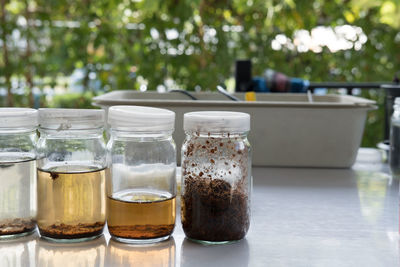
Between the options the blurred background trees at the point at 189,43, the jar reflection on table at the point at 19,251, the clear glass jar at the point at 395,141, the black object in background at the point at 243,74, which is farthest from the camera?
the blurred background trees at the point at 189,43

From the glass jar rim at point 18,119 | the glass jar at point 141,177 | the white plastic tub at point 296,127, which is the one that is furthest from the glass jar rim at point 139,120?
the white plastic tub at point 296,127

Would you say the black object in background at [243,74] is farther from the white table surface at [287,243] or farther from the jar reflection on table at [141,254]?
the jar reflection on table at [141,254]

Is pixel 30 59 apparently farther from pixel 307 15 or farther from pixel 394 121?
pixel 394 121

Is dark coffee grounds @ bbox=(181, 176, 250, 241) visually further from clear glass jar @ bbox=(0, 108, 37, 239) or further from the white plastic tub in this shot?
the white plastic tub

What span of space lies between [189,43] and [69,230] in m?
1.97

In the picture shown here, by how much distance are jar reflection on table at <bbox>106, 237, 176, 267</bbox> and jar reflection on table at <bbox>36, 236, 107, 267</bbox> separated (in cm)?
1

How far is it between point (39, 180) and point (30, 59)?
2244mm

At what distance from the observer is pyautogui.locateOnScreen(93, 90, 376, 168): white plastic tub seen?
1.09m

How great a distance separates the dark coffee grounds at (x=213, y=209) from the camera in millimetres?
641

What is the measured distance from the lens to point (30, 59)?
2.73 metres

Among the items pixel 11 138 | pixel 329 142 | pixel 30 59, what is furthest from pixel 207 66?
pixel 11 138

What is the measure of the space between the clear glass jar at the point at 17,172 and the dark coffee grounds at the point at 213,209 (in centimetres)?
19

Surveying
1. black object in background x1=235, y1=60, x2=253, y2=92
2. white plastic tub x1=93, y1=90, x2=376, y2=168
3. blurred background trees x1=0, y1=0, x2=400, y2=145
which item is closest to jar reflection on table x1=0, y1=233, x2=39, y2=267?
white plastic tub x1=93, y1=90, x2=376, y2=168

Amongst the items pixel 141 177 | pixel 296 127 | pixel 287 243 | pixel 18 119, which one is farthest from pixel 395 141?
pixel 18 119
